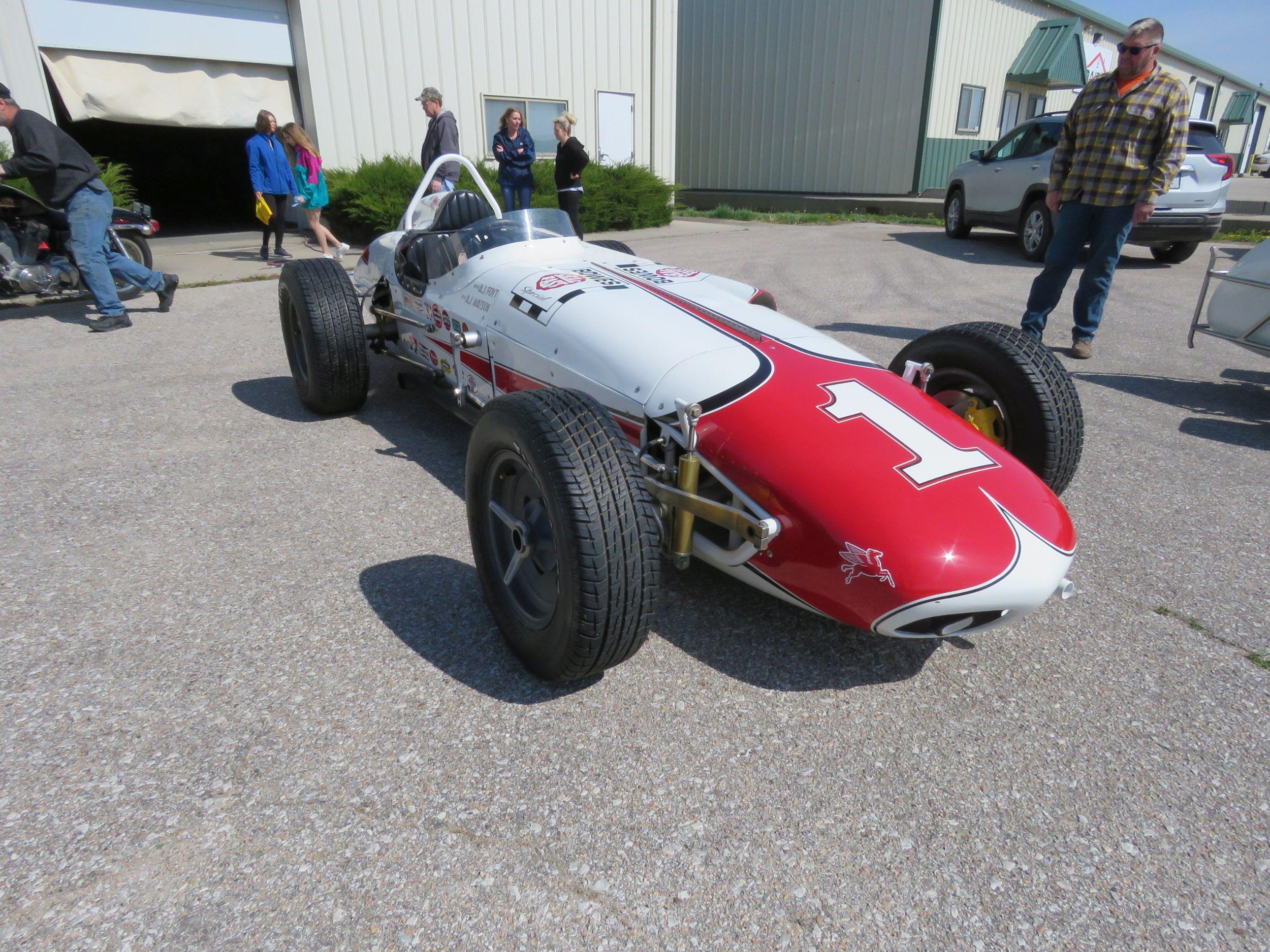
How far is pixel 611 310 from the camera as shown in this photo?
Answer: 3248 millimetres

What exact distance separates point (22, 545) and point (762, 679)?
306 centimetres

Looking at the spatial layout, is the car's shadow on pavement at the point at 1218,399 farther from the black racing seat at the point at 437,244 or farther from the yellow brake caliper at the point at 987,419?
the black racing seat at the point at 437,244

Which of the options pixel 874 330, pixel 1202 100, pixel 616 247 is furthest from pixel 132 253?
pixel 1202 100

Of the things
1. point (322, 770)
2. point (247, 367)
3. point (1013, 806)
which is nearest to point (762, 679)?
point (1013, 806)

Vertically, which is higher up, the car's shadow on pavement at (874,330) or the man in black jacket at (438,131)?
the man in black jacket at (438,131)

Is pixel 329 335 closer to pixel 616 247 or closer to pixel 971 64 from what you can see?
pixel 616 247

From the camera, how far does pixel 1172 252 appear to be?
10961mm

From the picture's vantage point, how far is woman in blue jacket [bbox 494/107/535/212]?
10.2 meters

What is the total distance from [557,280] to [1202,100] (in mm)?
45368

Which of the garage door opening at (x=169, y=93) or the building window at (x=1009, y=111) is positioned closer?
the garage door opening at (x=169, y=93)

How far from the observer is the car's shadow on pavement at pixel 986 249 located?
1089 centimetres

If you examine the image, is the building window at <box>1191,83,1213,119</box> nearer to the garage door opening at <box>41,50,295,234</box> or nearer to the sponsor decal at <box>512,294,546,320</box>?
the garage door opening at <box>41,50,295,234</box>

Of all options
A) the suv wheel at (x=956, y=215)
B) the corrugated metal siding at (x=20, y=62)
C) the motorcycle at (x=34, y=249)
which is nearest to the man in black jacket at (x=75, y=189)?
the motorcycle at (x=34, y=249)

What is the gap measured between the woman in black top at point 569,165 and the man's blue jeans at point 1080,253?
598 cm
